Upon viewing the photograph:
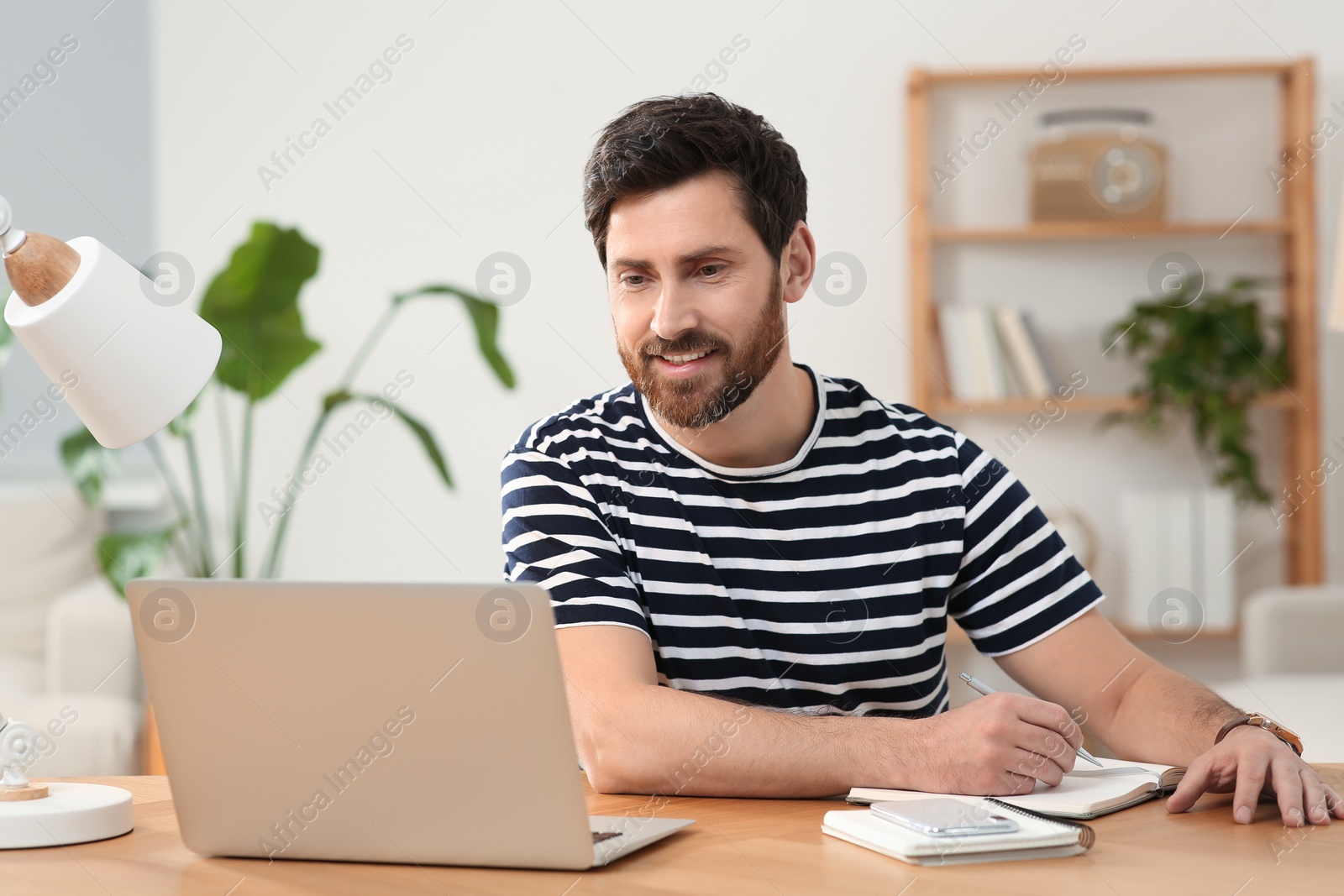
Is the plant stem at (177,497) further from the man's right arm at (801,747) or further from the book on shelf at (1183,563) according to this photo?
the book on shelf at (1183,563)

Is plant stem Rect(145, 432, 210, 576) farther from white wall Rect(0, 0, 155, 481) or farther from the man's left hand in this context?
the man's left hand

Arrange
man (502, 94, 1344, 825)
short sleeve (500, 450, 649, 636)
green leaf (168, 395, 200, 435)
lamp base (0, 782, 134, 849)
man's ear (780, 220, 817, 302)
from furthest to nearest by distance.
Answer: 1. green leaf (168, 395, 200, 435)
2. man's ear (780, 220, 817, 302)
3. man (502, 94, 1344, 825)
4. short sleeve (500, 450, 649, 636)
5. lamp base (0, 782, 134, 849)

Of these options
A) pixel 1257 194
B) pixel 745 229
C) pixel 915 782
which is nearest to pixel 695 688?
pixel 915 782

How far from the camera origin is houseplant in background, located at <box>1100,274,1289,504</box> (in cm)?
305

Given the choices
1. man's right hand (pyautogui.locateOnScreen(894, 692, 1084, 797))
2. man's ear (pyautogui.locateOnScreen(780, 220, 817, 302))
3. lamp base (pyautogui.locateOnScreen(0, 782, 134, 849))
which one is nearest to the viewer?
lamp base (pyautogui.locateOnScreen(0, 782, 134, 849))

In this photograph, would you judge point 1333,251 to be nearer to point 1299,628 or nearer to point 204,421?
point 1299,628

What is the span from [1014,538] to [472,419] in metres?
2.11

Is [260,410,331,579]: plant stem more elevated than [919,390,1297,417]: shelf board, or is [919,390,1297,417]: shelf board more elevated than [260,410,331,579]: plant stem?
[919,390,1297,417]: shelf board

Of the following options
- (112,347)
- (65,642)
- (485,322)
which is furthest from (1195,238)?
(112,347)

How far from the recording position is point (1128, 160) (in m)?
3.14

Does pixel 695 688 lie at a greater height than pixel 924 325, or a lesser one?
lesser

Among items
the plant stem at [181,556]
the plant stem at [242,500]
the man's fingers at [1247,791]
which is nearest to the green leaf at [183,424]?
the plant stem at [242,500]

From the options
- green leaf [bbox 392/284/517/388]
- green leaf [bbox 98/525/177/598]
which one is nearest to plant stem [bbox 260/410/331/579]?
green leaf [bbox 98/525/177/598]

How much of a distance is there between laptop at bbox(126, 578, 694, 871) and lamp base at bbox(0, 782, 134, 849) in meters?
0.11
